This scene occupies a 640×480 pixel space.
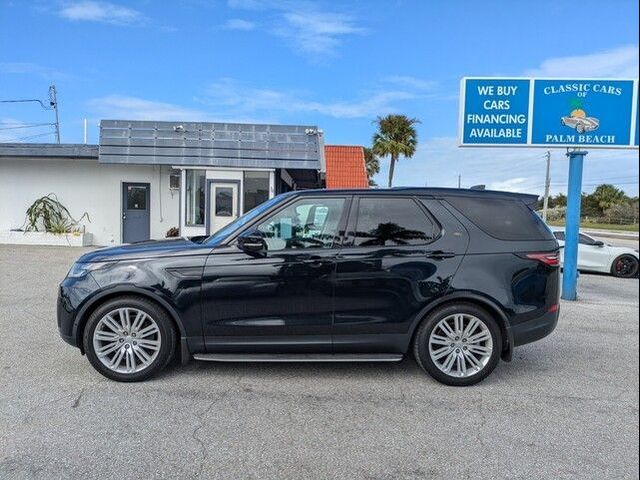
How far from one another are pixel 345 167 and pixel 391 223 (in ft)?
76.6

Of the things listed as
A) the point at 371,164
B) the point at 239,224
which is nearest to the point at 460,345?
the point at 239,224

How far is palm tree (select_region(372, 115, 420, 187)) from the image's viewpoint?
35.6 metres

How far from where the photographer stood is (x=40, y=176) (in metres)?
17.5

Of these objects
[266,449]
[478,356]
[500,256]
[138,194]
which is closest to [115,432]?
[266,449]

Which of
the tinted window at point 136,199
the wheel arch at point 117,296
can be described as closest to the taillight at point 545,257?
the wheel arch at point 117,296

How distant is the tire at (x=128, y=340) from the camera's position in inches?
177

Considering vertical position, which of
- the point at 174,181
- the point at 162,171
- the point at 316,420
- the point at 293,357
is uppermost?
the point at 162,171

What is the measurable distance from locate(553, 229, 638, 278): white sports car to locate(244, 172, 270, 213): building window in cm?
874

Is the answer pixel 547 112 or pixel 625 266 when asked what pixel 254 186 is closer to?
pixel 547 112

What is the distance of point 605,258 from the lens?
13578 millimetres

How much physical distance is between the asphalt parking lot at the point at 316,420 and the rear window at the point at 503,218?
139cm

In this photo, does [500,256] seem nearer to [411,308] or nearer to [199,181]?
[411,308]

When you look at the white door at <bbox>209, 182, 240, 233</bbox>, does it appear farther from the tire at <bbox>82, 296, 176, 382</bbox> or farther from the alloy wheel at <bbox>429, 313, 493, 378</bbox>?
the alloy wheel at <bbox>429, 313, 493, 378</bbox>

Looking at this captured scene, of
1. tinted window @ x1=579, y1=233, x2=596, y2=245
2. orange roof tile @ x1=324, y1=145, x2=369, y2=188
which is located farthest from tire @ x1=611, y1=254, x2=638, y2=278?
orange roof tile @ x1=324, y1=145, x2=369, y2=188
